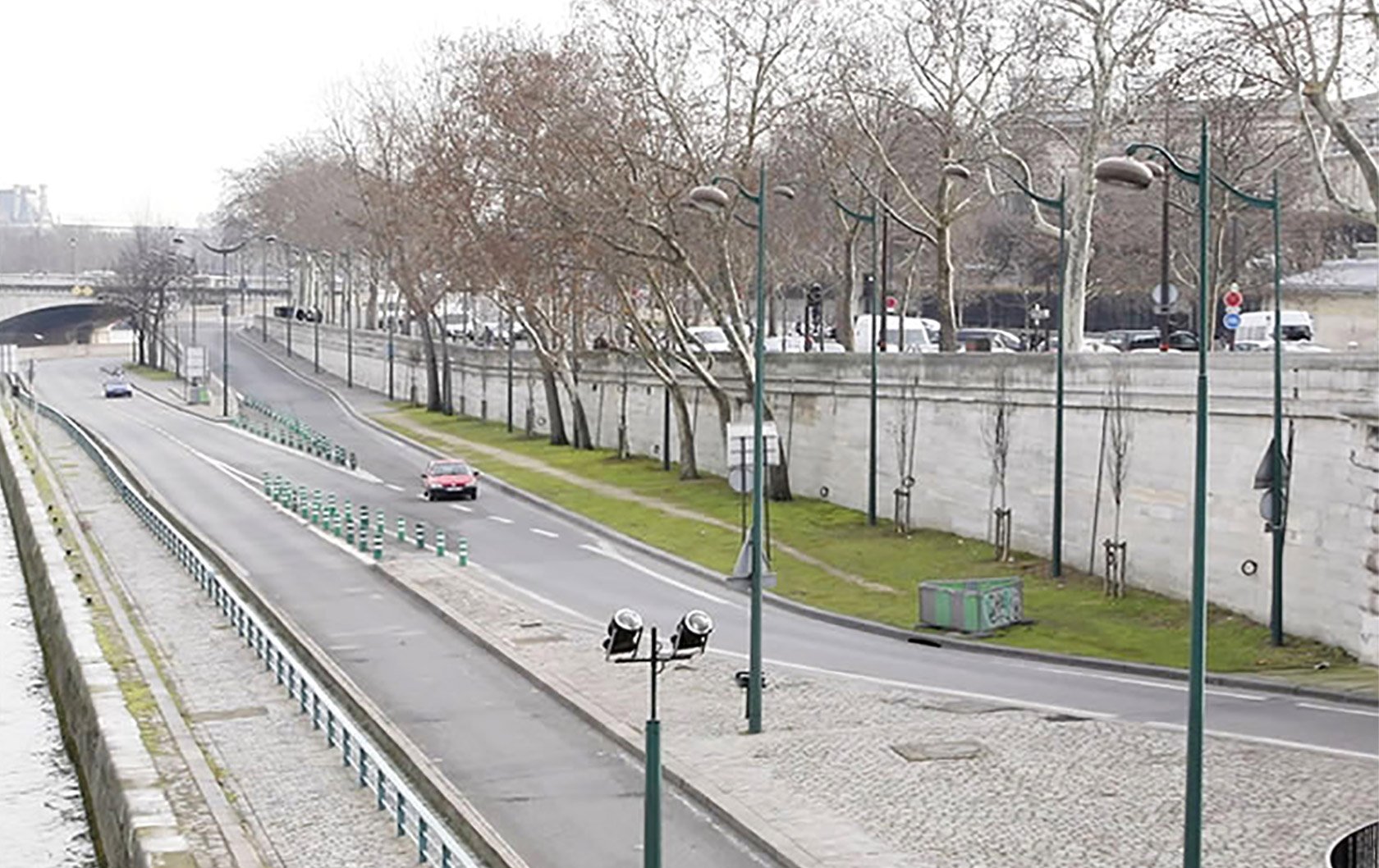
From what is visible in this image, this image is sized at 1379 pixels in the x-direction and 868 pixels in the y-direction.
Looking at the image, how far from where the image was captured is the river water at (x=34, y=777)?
30625mm

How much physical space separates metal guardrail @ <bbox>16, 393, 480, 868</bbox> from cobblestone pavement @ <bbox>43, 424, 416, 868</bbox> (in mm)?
224

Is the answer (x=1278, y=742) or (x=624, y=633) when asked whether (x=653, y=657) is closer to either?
(x=624, y=633)

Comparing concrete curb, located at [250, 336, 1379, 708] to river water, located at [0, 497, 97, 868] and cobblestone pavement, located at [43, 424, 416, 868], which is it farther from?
river water, located at [0, 497, 97, 868]

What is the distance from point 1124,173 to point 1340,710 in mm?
14928

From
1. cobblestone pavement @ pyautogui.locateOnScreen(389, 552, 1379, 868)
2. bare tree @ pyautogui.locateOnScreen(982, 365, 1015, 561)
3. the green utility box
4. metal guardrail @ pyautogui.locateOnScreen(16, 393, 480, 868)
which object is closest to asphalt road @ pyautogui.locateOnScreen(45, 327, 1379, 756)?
cobblestone pavement @ pyautogui.locateOnScreen(389, 552, 1379, 868)

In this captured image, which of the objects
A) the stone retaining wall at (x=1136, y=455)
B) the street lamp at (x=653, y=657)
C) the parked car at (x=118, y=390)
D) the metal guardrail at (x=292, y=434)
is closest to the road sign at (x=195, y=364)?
the metal guardrail at (x=292, y=434)

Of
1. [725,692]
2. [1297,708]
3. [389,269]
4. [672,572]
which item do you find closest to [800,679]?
[725,692]

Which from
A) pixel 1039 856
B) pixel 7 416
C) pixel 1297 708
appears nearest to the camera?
pixel 1039 856

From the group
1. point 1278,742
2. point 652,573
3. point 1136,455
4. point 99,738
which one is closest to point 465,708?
point 99,738

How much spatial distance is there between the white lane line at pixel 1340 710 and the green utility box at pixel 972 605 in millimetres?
8726

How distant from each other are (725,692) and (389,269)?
245 feet

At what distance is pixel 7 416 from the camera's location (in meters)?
104

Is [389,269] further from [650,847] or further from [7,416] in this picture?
[650,847]

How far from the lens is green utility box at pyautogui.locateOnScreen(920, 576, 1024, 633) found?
39.9 m
